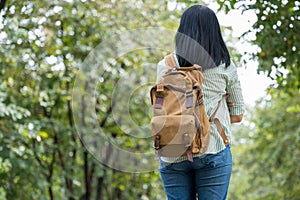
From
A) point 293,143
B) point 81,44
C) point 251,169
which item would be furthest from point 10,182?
point 251,169

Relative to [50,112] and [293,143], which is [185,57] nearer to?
[50,112]

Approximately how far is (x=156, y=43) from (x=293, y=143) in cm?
287

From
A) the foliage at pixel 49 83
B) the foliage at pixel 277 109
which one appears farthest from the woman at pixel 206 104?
the foliage at pixel 49 83

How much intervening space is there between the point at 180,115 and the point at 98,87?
17.9 ft

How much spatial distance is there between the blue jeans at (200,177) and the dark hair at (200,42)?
0.44 meters

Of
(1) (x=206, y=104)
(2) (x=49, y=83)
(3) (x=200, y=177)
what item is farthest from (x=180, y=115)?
(2) (x=49, y=83)

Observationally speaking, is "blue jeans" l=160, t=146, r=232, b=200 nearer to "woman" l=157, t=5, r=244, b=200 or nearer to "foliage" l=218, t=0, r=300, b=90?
"woman" l=157, t=5, r=244, b=200

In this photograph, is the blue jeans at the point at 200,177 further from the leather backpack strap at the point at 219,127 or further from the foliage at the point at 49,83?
the foliage at the point at 49,83

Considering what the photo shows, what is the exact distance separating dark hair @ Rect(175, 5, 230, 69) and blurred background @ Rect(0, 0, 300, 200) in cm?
127

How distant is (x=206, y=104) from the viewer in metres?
3.07

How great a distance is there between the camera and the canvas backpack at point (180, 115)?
293cm

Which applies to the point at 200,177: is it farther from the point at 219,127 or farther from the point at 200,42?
the point at 200,42

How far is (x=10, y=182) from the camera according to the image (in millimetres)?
6992

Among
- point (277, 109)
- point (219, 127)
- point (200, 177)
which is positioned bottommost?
point (277, 109)
